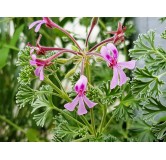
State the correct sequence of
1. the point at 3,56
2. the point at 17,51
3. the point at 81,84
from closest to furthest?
1. the point at 81,84
2. the point at 3,56
3. the point at 17,51

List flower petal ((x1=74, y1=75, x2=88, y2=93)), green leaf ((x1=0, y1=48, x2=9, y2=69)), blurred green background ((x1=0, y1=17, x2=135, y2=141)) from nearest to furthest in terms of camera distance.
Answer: flower petal ((x1=74, y1=75, x2=88, y2=93)) → green leaf ((x1=0, y1=48, x2=9, y2=69)) → blurred green background ((x1=0, y1=17, x2=135, y2=141))

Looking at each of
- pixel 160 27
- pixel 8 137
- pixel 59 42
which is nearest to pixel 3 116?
pixel 8 137

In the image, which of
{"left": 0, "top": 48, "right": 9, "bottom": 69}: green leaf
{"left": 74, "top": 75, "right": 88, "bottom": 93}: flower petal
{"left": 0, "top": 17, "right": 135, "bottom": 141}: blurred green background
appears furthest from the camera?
Answer: {"left": 0, "top": 17, "right": 135, "bottom": 141}: blurred green background

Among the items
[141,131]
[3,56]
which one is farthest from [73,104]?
[3,56]

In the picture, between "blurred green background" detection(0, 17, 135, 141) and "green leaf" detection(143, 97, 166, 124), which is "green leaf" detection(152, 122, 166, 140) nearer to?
"green leaf" detection(143, 97, 166, 124)

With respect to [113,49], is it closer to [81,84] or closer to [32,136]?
[81,84]

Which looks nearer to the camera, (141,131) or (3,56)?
(141,131)

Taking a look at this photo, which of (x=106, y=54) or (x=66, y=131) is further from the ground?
(x=106, y=54)

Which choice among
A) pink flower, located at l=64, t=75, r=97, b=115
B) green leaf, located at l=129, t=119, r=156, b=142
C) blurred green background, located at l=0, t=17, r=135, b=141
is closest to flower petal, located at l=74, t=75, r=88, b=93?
pink flower, located at l=64, t=75, r=97, b=115
